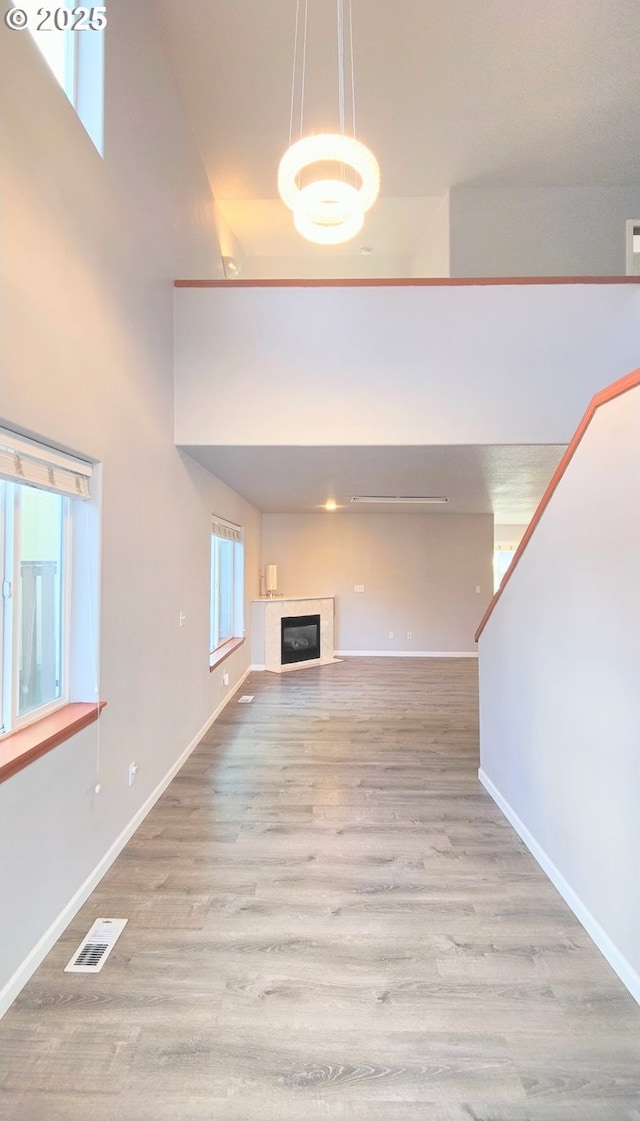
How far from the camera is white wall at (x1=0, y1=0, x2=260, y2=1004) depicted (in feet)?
5.64

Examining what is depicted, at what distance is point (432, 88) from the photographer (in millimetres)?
3926

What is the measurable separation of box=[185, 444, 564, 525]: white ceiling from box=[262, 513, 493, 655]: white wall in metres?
1.41

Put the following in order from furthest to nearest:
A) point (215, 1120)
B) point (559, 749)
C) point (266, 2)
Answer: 1. point (266, 2)
2. point (559, 749)
3. point (215, 1120)

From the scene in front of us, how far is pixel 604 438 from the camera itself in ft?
6.10

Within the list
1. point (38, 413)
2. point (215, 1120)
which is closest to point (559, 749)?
point (215, 1120)

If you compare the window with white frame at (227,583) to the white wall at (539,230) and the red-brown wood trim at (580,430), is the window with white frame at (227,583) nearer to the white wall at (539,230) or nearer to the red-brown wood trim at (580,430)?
the red-brown wood trim at (580,430)

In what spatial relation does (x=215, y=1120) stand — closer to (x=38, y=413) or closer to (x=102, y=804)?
(x=102, y=804)

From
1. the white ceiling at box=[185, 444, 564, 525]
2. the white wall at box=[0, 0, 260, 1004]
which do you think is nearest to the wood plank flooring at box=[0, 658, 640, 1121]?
the white wall at box=[0, 0, 260, 1004]

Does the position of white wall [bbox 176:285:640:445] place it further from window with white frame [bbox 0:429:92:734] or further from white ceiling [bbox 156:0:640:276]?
white ceiling [bbox 156:0:640:276]

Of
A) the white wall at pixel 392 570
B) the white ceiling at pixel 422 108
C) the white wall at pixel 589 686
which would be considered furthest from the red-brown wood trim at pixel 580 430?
the white wall at pixel 392 570

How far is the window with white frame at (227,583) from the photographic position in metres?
5.36

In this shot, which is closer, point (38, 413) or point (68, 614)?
point (38, 413)

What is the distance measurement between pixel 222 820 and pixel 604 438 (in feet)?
8.92

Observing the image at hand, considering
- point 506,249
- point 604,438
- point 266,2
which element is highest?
point 266,2
